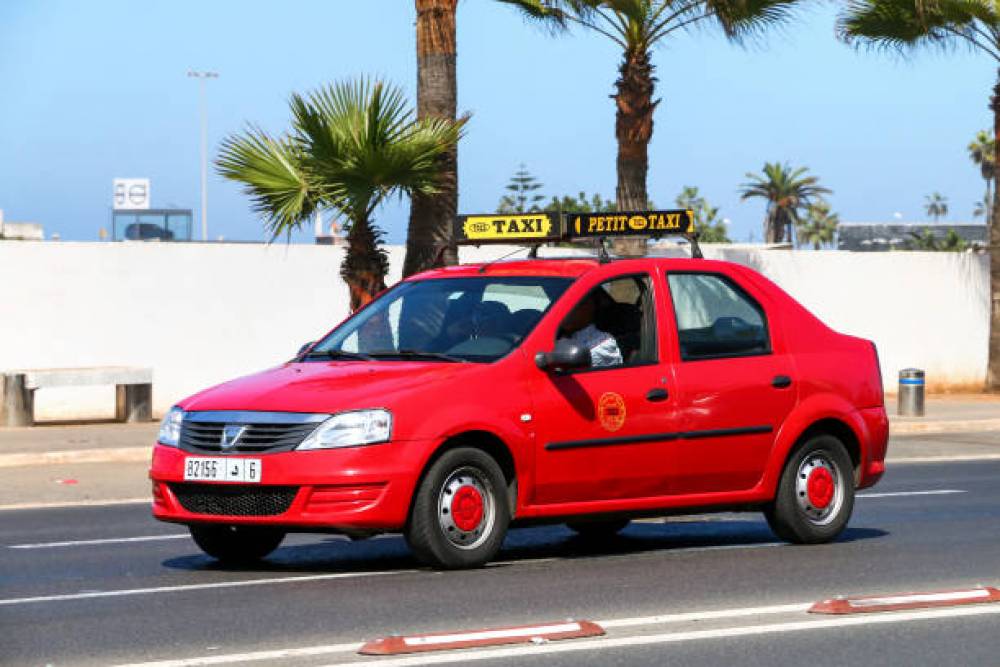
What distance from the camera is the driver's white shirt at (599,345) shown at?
11133 millimetres

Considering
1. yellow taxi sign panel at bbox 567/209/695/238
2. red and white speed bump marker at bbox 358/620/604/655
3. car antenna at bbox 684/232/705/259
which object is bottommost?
red and white speed bump marker at bbox 358/620/604/655

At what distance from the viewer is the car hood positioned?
10023 millimetres

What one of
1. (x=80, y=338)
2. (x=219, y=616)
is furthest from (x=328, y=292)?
(x=219, y=616)

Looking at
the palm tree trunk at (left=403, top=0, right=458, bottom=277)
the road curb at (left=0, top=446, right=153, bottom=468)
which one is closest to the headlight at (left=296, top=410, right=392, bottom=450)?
the road curb at (left=0, top=446, right=153, bottom=468)

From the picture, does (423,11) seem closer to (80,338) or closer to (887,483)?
(80,338)

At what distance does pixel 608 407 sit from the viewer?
10.9 metres

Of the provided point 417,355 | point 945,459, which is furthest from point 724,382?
point 945,459

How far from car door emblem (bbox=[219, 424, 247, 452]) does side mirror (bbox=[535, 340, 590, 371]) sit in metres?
1.73

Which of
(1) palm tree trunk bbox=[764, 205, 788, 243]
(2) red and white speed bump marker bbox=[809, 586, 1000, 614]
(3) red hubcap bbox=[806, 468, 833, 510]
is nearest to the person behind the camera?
(2) red and white speed bump marker bbox=[809, 586, 1000, 614]

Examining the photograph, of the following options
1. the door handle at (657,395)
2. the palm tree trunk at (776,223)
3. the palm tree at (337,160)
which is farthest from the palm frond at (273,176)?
the palm tree trunk at (776,223)

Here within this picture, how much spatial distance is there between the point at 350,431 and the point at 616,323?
85.7 inches

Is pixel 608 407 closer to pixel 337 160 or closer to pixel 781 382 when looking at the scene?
pixel 781 382

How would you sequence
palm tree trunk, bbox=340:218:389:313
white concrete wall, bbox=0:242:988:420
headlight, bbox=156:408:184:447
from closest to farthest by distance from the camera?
1. headlight, bbox=156:408:184:447
2. palm tree trunk, bbox=340:218:389:313
3. white concrete wall, bbox=0:242:988:420

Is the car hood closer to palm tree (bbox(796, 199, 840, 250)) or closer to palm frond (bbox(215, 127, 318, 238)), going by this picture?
palm frond (bbox(215, 127, 318, 238))
